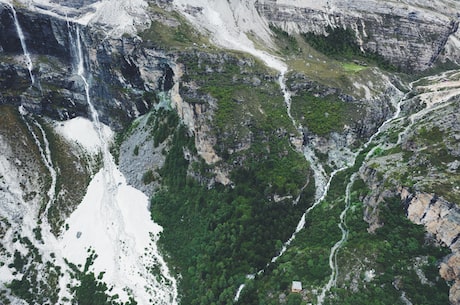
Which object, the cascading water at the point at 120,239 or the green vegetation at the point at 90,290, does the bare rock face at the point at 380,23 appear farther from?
the green vegetation at the point at 90,290

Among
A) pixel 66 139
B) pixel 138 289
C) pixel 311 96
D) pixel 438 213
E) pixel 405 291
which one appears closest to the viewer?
pixel 405 291

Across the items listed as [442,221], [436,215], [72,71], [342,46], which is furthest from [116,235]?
[342,46]

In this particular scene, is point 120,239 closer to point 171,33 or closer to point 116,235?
point 116,235

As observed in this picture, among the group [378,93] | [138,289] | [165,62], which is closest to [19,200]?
[138,289]

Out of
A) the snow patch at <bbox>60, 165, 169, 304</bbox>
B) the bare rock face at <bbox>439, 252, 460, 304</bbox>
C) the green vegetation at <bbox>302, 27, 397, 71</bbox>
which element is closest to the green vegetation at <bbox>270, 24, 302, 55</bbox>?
the green vegetation at <bbox>302, 27, 397, 71</bbox>

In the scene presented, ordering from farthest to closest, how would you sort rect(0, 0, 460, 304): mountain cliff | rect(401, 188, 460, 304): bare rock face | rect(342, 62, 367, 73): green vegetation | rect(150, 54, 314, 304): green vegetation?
rect(342, 62, 367, 73): green vegetation < rect(150, 54, 314, 304): green vegetation < rect(0, 0, 460, 304): mountain cliff < rect(401, 188, 460, 304): bare rock face

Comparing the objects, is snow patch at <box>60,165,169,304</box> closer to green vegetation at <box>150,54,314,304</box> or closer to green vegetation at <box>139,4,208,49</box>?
green vegetation at <box>150,54,314,304</box>

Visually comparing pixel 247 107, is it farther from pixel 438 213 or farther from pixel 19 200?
pixel 19 200
